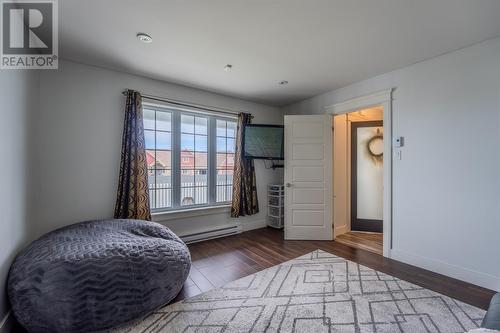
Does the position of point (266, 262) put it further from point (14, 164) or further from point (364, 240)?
point (14, 164)

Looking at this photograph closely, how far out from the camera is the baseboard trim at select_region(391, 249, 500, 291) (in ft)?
6.98

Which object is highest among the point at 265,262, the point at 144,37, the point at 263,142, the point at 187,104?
the point at 144,37

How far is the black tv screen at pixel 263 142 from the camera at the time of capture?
3.92 m

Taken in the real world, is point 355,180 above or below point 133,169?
below

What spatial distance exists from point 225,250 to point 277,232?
4.07ft

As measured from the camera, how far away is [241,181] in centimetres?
395

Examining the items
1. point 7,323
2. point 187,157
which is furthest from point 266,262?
point 7,323

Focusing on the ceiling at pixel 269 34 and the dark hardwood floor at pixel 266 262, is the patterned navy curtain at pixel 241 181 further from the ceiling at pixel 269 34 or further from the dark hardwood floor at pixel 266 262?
the ceiling at pixel 269 34

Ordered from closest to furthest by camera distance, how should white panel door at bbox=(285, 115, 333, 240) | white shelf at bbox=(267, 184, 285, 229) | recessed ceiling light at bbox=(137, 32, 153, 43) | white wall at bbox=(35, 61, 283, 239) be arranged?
recessed ceiling light at bbox=(137, 32, 153, 43) < white wall at bbox=(35, 61, 283, 239) < white panel door at bbox=(285, 115, 333, 240) < white shelf at bbox=(267, 184, 285, 229)

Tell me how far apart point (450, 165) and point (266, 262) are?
2.36 m

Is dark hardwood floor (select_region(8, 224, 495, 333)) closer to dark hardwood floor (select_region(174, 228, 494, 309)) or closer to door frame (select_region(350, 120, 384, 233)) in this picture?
dark hardwood floor (select_region(174, 228, 494, 309))

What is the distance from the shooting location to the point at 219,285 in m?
2.24

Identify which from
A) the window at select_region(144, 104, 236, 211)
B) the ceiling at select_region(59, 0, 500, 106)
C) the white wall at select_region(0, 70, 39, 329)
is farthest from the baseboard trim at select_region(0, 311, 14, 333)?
the ceiling at select_region(59, 0, 500, 106)

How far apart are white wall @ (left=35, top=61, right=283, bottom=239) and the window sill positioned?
612 mm
